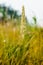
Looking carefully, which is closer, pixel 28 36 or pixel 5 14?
pixel 28 36

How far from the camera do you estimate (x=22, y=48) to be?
79.3 inches

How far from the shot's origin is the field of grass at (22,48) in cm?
197

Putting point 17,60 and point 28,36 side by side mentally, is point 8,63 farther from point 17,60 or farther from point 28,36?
point 28,36

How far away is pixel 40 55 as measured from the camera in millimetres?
2021

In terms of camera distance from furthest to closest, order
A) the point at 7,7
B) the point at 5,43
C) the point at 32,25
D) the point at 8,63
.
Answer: the point at 7,7 → the point at 32,25 → the point at 5,43 → the point at 8,63

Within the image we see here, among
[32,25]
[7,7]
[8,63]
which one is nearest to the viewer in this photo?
[8,63]

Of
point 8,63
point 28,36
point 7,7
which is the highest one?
point 7,7

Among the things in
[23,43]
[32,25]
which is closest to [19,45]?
[23,43]

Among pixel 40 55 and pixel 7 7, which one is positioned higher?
pixel 7 7

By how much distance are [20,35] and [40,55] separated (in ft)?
0.76

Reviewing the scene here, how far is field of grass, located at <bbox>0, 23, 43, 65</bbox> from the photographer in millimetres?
1968

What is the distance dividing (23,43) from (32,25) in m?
0.30

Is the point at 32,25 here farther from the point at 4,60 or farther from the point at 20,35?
the point at 4,60

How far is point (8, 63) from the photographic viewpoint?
1.96 m
